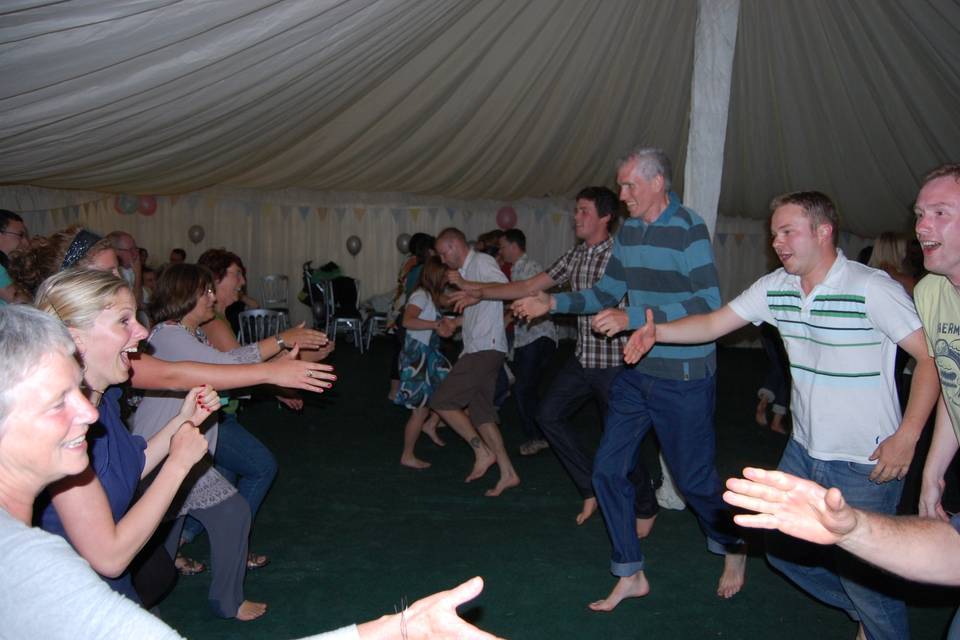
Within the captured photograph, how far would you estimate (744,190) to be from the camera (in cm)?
1169

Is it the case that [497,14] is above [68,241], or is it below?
above

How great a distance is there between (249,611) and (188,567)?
2.17 feet

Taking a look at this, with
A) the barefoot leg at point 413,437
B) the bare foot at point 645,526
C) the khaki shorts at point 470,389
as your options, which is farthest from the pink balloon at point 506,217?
the bare foot at point 645,526

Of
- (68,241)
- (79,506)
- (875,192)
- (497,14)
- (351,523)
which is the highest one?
(497,14)

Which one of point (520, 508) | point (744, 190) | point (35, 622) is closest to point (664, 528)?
point (520, 508)

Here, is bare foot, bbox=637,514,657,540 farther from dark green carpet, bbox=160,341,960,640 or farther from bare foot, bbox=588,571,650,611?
bare foot, bbox=588,571,650,611

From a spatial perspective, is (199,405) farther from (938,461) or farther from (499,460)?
(499,460)

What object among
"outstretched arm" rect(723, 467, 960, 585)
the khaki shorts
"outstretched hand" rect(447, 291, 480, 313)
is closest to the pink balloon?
the khaki shorts

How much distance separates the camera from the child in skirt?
5336 millimetres

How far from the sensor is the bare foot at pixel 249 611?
316 cm

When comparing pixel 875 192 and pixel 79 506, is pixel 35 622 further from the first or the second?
pixel 875 192

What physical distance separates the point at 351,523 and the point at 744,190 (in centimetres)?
954

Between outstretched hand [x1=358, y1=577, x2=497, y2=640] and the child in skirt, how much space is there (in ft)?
12.8

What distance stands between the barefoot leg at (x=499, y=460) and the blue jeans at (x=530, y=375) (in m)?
0.83
